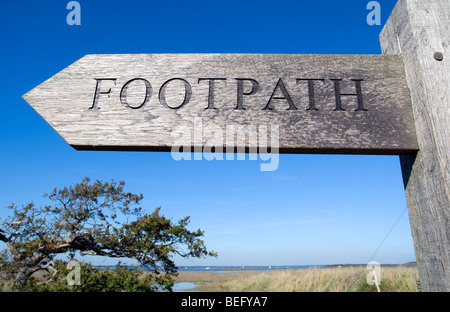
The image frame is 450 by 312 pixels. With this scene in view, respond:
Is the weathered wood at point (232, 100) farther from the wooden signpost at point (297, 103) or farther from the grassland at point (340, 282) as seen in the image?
the grassland at point (340, 282)

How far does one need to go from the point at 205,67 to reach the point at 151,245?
5.96 meters

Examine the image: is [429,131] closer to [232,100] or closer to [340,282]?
[232,100]

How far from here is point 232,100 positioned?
1.12 metres

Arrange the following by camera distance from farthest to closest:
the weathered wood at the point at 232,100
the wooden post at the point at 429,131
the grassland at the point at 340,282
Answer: the grassland at the point at 340,282 < the weathered wood at the point at 232,100 < the wooden post at the point at 429,131

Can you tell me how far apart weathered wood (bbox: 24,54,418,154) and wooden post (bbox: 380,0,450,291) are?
6cm

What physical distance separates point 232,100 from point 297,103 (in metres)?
0.26

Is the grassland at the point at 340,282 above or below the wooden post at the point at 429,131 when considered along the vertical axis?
below

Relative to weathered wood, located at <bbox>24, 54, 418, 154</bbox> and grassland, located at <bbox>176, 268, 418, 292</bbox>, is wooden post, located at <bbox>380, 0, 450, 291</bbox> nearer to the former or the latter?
weathered wood, located at <bbox>24, 54, 418, 154</bbox>

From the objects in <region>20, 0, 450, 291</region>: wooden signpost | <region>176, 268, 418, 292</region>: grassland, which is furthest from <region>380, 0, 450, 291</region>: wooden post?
<region>176, 268, 418, 292</region>: grassland

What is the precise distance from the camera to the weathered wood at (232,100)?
3.46 ft

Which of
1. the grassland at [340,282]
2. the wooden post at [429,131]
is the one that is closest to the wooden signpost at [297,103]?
the wooden post at [429,131]
